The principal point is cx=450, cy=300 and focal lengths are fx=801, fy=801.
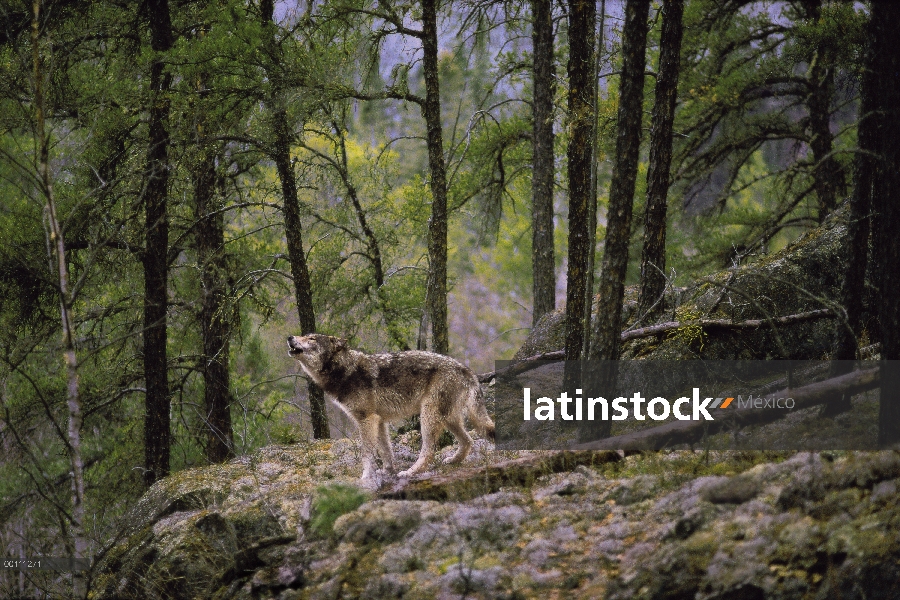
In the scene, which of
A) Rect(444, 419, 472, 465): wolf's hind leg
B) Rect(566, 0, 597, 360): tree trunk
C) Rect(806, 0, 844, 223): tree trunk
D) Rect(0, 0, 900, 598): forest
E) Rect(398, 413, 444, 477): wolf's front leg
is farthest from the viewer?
Rect(806, 0, 844, 223): tree trunk

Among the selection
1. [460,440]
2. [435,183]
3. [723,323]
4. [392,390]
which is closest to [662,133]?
[723,323]

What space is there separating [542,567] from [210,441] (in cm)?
1201

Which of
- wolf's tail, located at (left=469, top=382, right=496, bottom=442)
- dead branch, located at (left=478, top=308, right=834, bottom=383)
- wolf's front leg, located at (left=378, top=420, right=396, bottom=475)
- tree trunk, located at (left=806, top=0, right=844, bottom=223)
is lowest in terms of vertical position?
wolf's front leg, located at (left=378, top=420, right=396, bottom=475)

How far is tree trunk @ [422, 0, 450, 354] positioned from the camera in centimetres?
1386

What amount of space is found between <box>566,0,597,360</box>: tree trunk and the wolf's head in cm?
346

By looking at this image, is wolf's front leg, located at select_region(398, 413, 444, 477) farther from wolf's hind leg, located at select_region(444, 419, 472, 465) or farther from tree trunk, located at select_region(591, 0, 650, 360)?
tree trunk, located at select_region(591, 0, 650, 360)

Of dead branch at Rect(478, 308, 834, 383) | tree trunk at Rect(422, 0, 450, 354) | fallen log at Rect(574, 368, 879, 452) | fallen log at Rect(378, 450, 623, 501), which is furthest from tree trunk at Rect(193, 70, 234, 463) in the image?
fallen log at Rect(574, 368, 879, 452)

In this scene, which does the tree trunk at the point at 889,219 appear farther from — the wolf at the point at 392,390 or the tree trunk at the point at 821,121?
the tree trunk at the point at 821,121

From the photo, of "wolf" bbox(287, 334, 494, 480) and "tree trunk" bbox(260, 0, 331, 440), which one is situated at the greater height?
"tree trunk" bbox(260, 0, 331, 440)

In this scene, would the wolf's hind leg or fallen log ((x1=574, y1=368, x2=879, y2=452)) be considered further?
the wolf's hind leg

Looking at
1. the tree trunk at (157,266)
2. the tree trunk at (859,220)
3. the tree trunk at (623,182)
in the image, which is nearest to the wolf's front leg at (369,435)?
the tree trunk at (623,182)

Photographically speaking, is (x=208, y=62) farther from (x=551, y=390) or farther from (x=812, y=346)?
(x=812, y=346)

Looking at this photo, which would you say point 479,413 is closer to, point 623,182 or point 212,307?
point 623,182

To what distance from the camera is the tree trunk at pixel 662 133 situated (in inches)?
474
